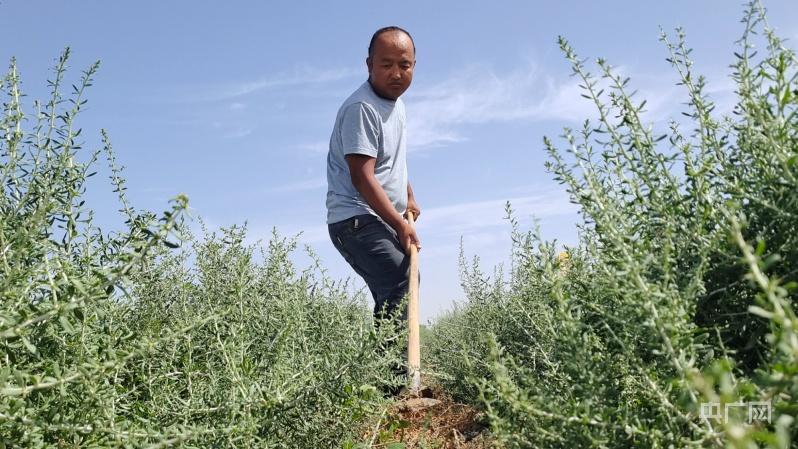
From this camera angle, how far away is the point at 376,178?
436cm

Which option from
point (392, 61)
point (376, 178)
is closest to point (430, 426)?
point (376, 178)

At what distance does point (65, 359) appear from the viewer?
2.14m

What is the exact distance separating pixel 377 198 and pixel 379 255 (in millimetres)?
382

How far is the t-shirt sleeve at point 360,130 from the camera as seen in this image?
13.5ft

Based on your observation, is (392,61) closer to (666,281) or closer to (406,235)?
(406,235)

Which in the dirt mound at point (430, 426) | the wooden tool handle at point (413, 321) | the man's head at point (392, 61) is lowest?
the dirt mound at point (430, 426)

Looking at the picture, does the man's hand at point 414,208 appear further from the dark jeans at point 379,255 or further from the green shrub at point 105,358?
the green shrub at point 105,358

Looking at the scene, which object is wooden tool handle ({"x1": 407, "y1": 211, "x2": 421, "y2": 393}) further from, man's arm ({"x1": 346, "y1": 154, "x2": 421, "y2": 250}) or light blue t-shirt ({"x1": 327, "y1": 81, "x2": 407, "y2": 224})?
light blue t-shirt ({"x1": 327, "y1": 81, "x2": 407, "y2": 224})

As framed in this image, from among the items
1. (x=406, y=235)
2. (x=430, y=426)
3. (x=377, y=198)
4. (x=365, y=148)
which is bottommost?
(x=430, y=426)

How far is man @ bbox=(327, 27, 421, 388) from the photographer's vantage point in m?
4.14

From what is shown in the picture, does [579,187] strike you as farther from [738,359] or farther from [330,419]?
[330,419]

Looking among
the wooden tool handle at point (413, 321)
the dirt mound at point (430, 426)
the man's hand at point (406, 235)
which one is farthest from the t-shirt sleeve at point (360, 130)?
the dirt mound at point (430, 426)

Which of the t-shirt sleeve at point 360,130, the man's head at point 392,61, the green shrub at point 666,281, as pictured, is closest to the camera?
the green shrub at point 666,281

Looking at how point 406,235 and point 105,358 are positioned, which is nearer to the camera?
point 105,358
